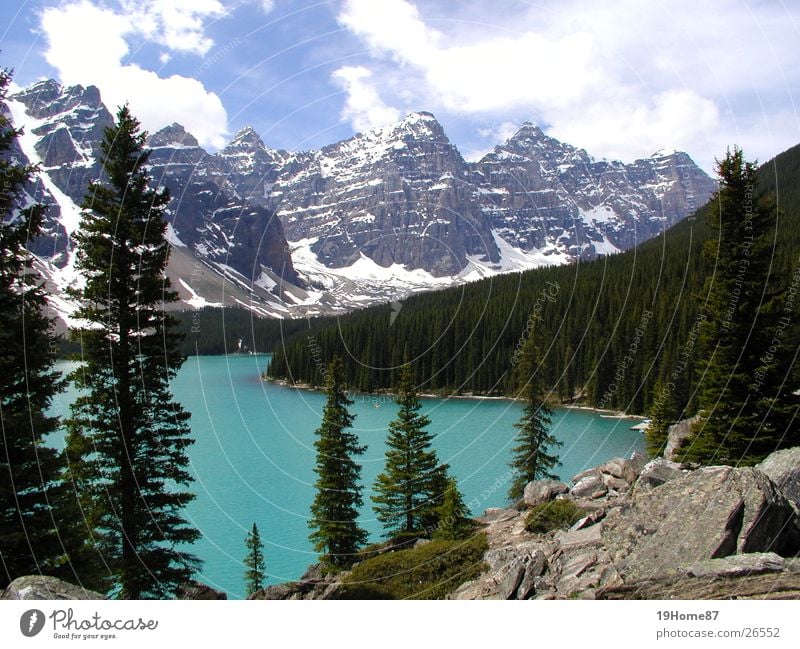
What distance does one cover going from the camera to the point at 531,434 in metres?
25.8

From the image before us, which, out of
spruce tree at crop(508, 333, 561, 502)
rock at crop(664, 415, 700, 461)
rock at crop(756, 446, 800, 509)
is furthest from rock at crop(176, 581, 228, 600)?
spruce tree at crop(508, 333, 561, 502)

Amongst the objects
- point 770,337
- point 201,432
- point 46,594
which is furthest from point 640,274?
point 46,594

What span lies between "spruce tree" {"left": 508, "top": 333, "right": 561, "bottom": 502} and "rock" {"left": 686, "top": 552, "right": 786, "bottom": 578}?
18798mm

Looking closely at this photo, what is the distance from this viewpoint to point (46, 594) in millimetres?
5363

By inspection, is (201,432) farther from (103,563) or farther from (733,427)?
(733,427)

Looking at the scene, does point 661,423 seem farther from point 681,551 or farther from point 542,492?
point 681,551

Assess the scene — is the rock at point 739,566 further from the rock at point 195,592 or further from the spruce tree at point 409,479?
the spruce tree at point 409,479

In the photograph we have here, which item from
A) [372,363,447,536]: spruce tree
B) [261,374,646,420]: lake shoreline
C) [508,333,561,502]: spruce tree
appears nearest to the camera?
[372,363,447,536]: spruce tree

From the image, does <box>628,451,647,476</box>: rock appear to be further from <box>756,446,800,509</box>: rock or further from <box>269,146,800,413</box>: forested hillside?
<box>269,146,800,413</box>: forested hillside

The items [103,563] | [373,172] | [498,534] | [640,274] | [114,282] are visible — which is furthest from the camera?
[373,172]

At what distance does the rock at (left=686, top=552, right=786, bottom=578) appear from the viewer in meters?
5.63

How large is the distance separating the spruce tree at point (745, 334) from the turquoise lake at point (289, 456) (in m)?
11.3

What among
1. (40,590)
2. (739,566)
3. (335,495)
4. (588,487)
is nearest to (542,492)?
(588,487)
